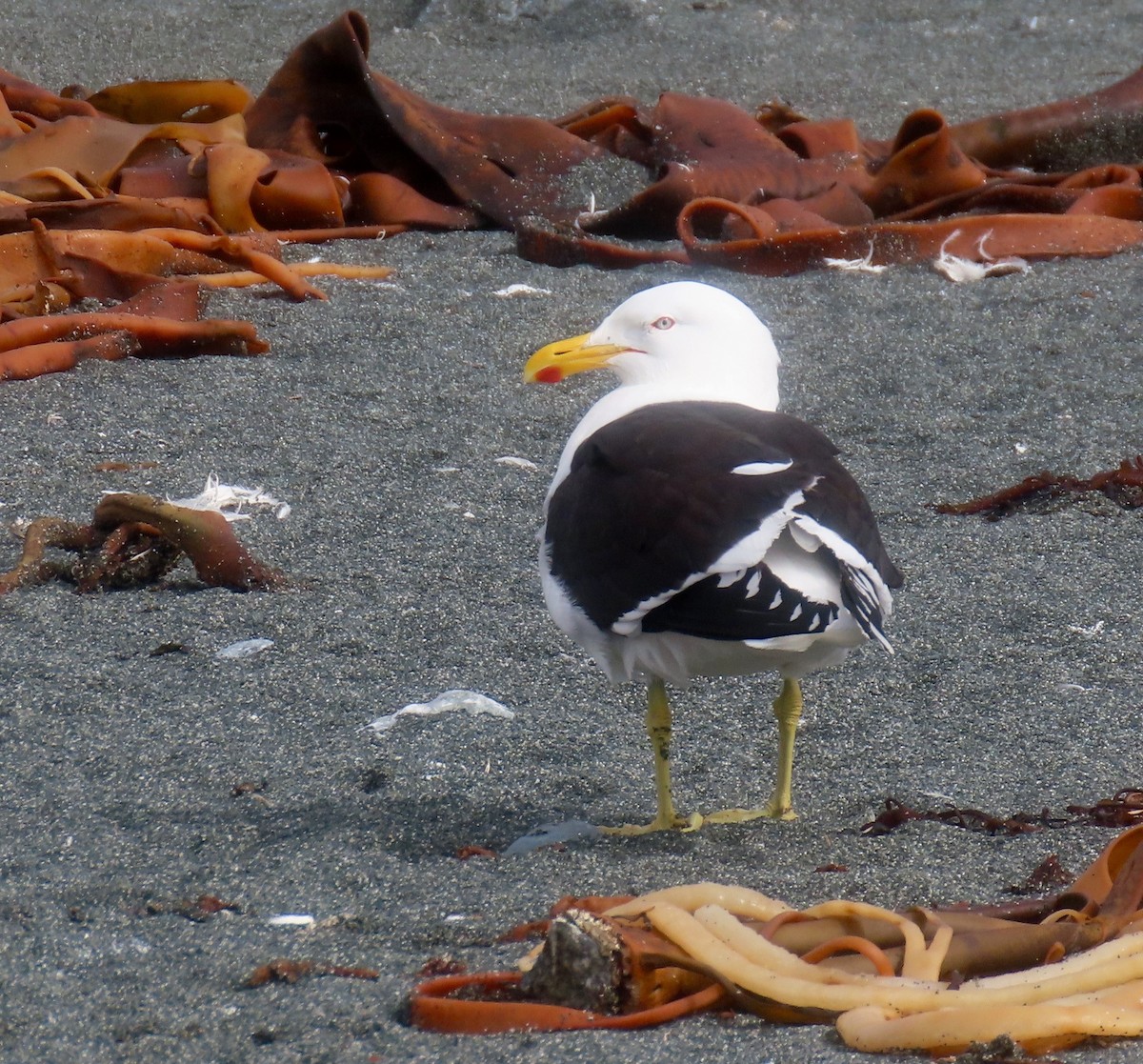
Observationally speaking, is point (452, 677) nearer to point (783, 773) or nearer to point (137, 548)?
point (783, 773)

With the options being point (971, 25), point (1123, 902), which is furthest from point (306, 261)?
point (971, 25)

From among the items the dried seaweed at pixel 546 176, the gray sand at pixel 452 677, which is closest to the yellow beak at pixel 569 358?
the gray sand at pixel 452 677

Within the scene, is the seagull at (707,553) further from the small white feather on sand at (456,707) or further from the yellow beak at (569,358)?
the small white feather on sand at (456,707)

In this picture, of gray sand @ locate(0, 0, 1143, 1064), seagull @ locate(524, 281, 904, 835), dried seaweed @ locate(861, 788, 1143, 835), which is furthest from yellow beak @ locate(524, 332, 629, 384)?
dried seaweed @ locate(861, 788, 1143, 835)

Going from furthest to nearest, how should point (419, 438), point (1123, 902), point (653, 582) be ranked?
point (419, 438), point (653, 582), point (1123, 902)

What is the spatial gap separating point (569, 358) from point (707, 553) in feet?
3.73

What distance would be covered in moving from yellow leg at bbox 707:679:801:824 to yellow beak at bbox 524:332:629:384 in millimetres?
901

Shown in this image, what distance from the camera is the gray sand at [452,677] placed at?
2.60 meters

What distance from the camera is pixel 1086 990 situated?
223cm

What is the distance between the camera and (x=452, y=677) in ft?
12.6

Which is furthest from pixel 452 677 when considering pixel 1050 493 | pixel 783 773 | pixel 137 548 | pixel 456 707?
pixel 1050 493

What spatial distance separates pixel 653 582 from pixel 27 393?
10.7 feet

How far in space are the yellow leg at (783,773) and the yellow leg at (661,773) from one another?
72mm

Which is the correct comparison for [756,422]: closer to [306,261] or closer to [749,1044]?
[749,1044]
